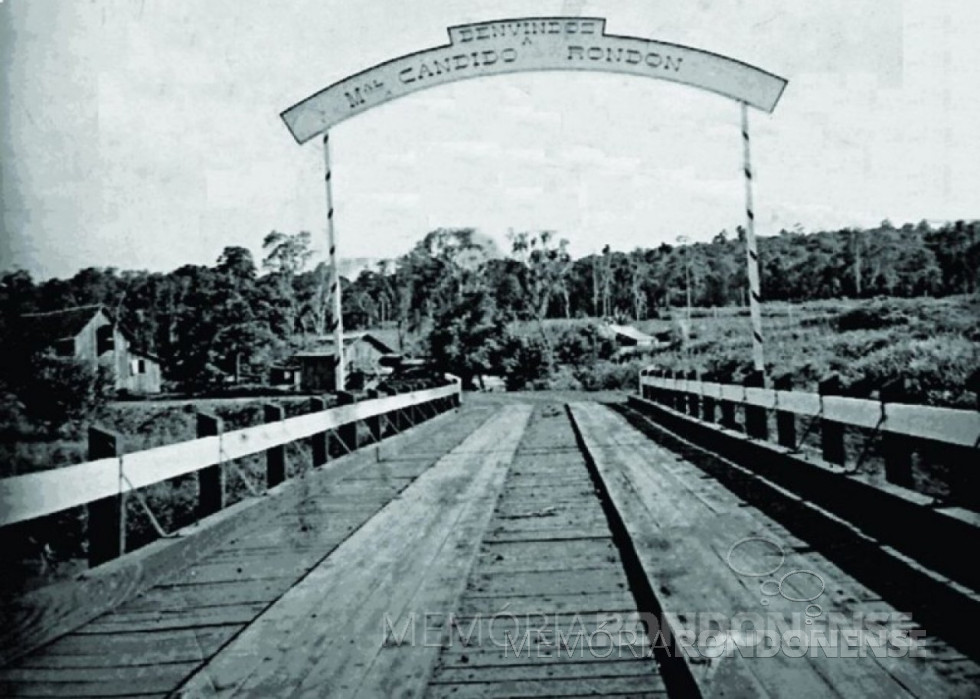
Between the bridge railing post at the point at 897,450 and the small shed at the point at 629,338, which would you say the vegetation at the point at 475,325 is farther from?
the small shed at the point at 629,338

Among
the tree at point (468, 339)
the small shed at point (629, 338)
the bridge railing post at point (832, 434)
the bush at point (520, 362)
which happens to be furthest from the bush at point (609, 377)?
the bridge railing post at point (832, 434)

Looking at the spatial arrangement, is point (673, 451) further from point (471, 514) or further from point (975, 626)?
point (975, 626)

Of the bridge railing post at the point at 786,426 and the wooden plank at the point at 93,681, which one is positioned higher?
the bridge railing post at the point at 786,426

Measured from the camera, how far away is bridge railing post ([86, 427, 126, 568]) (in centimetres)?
329

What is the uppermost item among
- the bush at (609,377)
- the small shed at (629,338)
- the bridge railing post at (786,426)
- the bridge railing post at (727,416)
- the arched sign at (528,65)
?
the arched sign at (528,65)

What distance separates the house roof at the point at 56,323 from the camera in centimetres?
314

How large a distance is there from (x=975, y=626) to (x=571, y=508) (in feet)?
9.27

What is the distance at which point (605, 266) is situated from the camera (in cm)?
8494

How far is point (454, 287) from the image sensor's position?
4741 centimetres

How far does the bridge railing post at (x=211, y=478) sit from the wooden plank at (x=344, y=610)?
0.92 m

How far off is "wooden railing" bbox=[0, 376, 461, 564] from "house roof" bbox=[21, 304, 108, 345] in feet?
1.66

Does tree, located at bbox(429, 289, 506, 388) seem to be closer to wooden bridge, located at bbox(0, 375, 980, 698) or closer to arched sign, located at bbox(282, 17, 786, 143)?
wooden bridge, located at bbox(0, 375, 980, 698)

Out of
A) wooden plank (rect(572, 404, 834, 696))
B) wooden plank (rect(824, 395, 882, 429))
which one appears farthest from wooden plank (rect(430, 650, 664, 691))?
wooden plank (rect(824, 395, 882, 429))

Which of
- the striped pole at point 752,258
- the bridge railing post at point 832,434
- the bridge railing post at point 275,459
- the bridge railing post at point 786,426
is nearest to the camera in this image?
the bridge railing post at point 832,434
